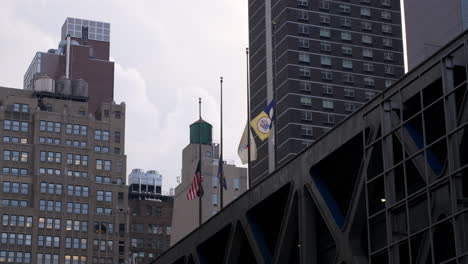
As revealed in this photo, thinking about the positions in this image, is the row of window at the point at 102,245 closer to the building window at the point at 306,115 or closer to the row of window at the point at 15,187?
the row of window at the point at 15,187

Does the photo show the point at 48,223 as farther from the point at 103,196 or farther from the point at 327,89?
the point at 327,89

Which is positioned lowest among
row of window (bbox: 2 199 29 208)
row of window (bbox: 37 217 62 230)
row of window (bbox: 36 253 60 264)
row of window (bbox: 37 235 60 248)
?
row of window (bbox: 36 253 60 264)

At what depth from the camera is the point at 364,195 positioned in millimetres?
38750

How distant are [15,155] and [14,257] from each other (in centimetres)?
2072

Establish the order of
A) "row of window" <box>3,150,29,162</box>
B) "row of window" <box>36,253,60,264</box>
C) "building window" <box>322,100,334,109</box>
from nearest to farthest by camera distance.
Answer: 1. "row of window" <box>36,253,60,264</box>
2. "row of window" <box>3,150,29,162</box>
3. "building window" <box>322,100,334,109</box>

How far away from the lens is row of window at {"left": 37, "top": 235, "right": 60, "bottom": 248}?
188750 millimetres

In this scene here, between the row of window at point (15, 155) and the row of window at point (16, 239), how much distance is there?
1539 centimetres

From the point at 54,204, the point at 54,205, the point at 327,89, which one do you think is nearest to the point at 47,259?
the point at 54,205

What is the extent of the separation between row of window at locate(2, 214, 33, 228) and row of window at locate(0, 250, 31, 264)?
528 cm

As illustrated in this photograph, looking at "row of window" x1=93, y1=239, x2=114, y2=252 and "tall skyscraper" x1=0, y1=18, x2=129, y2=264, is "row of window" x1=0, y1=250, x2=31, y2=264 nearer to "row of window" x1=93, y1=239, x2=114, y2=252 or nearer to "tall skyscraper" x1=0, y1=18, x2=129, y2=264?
"tall skyscraper" x1=0, y1=18, x2=129, y2=264

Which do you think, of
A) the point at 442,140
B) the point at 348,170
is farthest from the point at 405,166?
the point at 348,170

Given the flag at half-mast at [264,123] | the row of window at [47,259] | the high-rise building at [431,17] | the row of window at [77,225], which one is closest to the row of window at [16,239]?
the row of window at [47,259]

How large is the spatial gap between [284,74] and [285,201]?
150663mm

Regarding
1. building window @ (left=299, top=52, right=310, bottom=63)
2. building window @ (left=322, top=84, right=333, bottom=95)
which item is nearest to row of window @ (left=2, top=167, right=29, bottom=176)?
building window @ (left=299, top=52, right=310, bottom=63)
